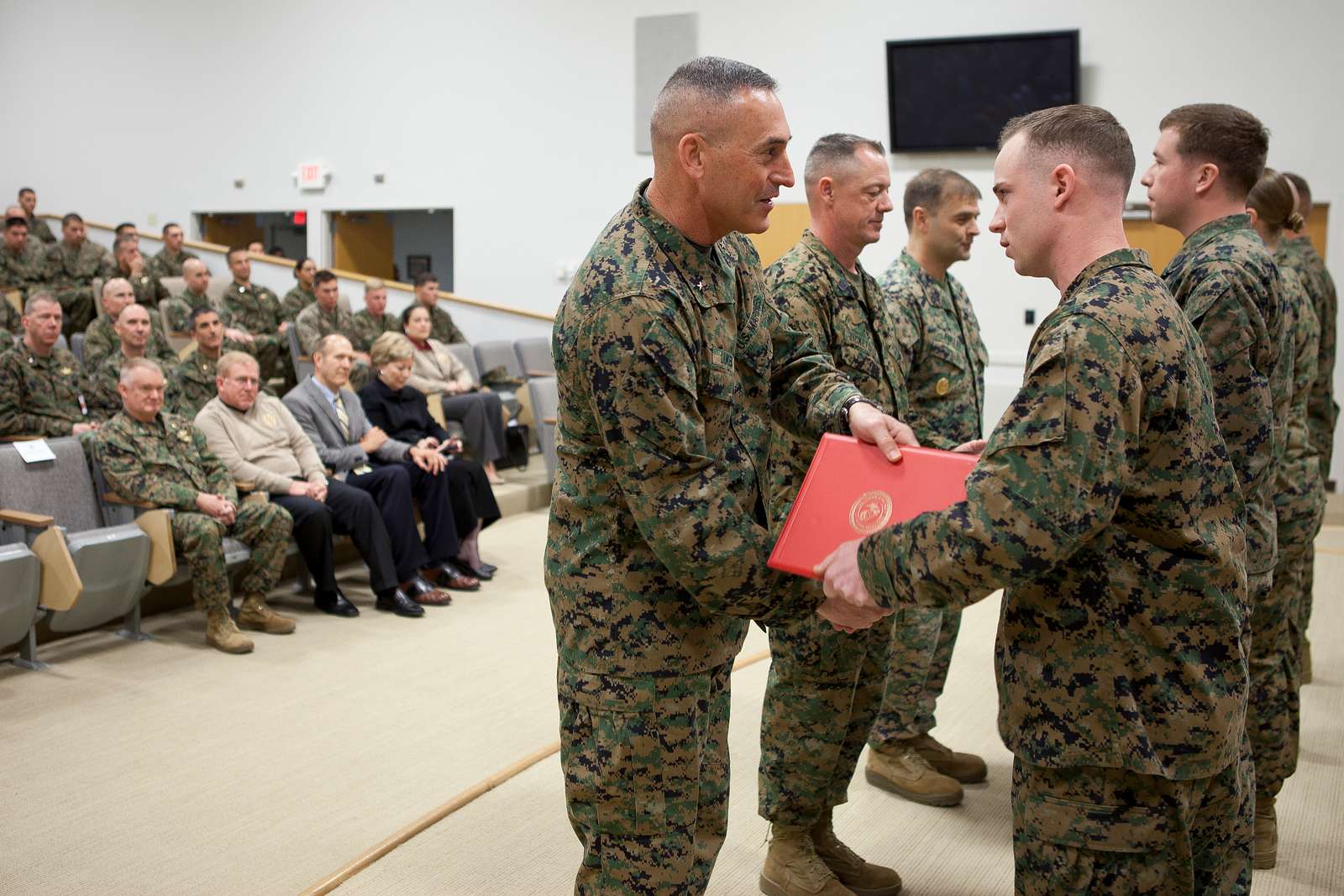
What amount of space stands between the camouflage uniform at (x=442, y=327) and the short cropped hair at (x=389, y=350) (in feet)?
12.6

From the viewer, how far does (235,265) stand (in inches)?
387

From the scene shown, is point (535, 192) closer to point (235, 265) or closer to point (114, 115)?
point (235, 265)

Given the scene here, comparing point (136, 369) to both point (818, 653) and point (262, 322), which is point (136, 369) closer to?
point (818, 653)

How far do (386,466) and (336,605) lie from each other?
76 centimetres

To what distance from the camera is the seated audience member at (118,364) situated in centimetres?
646

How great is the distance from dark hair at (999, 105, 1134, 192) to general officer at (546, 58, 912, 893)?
39 cm

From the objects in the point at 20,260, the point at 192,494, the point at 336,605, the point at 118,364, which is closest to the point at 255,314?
the point at 20,260

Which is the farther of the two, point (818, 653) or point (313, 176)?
point (313, 176)

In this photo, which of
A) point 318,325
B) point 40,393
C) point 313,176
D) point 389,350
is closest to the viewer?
point 389,350

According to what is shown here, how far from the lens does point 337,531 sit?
5.32 meters

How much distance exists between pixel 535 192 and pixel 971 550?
10518 millimetres

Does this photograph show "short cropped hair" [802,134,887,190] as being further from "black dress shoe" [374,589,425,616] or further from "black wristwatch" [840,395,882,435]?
"black dress shoe" [374,589,425,616]

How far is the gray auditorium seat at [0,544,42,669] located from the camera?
3963 millimetres

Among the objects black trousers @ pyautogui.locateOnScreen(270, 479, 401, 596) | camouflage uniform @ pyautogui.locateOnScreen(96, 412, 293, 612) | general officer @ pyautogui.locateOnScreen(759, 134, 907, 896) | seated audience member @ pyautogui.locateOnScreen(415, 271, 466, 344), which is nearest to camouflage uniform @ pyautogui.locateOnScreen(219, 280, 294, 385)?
seated audience member @ pyautogui.locateOnScreen(415, 271, 466, 344)
